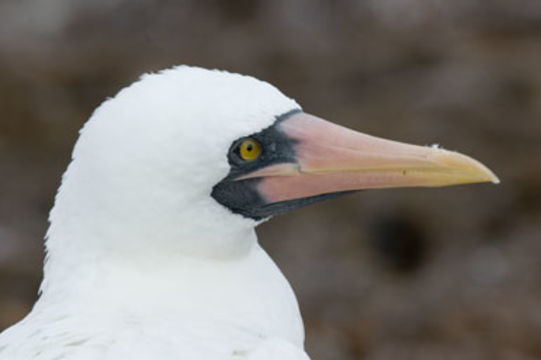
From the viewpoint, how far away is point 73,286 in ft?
11.4

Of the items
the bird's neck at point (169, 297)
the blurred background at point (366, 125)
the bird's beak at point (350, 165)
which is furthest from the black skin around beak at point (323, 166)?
the blurred background at point (366, 125)

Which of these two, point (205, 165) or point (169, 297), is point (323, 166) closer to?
point (205, 165)

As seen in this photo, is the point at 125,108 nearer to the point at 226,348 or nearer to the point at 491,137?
the point at 226,348

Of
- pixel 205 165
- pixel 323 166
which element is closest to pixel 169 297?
pixel 205 165

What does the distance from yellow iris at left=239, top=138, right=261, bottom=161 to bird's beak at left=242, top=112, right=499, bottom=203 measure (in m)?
0.06

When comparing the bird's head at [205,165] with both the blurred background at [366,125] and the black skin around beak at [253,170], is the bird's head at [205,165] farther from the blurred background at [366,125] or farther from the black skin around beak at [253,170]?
the blurred background at [366,125]

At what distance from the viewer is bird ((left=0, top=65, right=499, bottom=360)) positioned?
333 centimetres

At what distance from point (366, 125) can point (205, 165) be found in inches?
221

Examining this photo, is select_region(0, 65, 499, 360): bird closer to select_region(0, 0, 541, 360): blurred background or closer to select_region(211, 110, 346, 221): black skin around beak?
select_region(211, 110, 346, 221): black skin around beak

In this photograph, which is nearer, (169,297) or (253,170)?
(169,297)

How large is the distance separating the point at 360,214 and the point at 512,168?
121cm

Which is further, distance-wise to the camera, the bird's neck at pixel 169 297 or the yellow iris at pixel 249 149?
the yellow iris at pixel 249 149

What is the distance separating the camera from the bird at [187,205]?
333cm

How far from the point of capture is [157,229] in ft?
11.3
